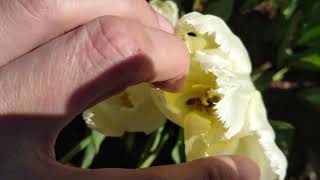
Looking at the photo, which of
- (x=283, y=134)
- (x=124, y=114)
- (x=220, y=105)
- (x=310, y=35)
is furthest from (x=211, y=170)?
(x=310, y=35)

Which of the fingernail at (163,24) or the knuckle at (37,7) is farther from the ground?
the knuckle at (37,7)

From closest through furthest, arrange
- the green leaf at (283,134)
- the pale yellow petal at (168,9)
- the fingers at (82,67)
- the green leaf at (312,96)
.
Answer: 1. the fingers at (82,67)
2. the pale yellow petal at (168,9)
3. the green leaf at (283,134)
4. the green leaf at (312,96)

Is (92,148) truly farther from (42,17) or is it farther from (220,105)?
(42,17)

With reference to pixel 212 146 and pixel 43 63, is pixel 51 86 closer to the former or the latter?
pixel 43 63

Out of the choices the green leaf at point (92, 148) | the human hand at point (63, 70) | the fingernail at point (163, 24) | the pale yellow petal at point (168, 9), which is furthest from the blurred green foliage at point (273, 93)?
the human hand at point (63, 70)

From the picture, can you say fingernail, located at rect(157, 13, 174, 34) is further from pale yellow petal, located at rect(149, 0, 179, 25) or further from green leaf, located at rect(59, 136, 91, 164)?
green leaf, located at rect(59, 136, 91, 164)

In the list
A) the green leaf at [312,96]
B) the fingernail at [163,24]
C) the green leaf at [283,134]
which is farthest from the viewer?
the green leaf at [312,96]

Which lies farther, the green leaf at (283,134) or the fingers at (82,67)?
the green leaf at (283,134)

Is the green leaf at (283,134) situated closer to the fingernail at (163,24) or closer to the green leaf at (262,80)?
the green leaf at (262,80)
